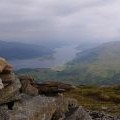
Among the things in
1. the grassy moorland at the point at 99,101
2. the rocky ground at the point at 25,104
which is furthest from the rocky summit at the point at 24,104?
the grassy moorland at the point at 99,101

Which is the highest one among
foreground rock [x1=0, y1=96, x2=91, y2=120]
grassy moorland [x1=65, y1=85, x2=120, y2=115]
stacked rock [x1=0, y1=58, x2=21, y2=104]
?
stacked rock [x1=0, y1=58, x2=21, y2=104]

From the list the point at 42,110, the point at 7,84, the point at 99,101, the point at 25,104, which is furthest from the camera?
the point at 99,101

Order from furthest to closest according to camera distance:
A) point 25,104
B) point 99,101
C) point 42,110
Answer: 1. point 99,101
2. point 42,110
3. point 25,104

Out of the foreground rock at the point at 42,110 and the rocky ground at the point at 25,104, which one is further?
the rocky ground at the point at 25,104

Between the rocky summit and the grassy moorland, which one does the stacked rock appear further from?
the grassy moorland

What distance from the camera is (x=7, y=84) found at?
39.0 meters

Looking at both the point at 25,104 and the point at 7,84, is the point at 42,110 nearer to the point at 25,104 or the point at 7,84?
the point at 25,104

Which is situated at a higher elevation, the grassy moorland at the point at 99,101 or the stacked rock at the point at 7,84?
the stacked rock at the point at 7,84

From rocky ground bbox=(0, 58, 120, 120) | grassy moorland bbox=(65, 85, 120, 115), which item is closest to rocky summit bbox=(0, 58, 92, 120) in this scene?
rocky ground bbox=(0, 58, 120, 120)

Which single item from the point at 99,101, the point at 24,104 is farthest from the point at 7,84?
the point at 99,101

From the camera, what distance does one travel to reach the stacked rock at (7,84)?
37.7 metres

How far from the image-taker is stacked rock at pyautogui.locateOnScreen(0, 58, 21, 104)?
37656mm

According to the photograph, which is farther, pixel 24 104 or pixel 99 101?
pixel 99 101

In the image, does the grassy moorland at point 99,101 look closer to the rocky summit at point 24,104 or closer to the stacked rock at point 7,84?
the rocky summit at point 24,104
